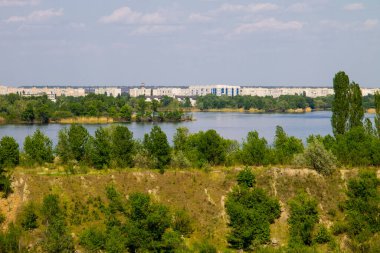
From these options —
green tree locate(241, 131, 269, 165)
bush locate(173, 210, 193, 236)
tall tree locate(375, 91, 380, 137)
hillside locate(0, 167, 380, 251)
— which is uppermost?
tall tree locate(375, 91, 380, 137)

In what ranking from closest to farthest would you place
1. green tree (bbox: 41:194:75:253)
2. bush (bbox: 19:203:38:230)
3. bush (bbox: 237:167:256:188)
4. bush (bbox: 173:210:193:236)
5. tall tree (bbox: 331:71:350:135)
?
green tree (bbox: 41:194:75:253) → bush (bbox: 19:203:38:230) → bush (bbox: 173:210:193:236) → bush (bbox: 237:167:256:188) → tall tree (bbox: 331:71:350:135)

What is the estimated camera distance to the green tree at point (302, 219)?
1994 cm

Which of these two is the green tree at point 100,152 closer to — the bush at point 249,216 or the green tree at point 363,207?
the bush at point 249,216

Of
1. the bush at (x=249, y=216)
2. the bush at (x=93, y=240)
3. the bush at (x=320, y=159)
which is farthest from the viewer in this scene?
the bush at (x=320, y=159)

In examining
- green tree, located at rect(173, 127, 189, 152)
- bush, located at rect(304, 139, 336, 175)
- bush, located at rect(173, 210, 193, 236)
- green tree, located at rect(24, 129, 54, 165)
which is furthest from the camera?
green tree, located at rect(173, 127, 189, 152)

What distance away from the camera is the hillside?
70.4ft

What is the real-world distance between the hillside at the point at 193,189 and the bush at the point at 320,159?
0.41 m

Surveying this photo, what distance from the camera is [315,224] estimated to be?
21.0m

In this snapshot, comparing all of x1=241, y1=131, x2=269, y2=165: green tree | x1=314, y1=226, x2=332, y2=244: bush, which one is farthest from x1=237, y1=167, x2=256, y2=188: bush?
x1=314, y1=226, x2=332, y2=244: bush

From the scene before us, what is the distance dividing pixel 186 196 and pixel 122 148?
5.44 metres

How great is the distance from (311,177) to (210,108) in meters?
95.5

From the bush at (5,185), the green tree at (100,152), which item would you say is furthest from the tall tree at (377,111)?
the bush at (5,185)

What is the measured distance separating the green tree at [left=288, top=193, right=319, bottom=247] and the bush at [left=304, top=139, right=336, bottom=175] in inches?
125

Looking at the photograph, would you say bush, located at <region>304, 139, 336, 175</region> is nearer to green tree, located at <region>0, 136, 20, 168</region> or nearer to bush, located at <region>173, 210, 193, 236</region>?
bush, located at <region>173, 210, 193, 236</region>
